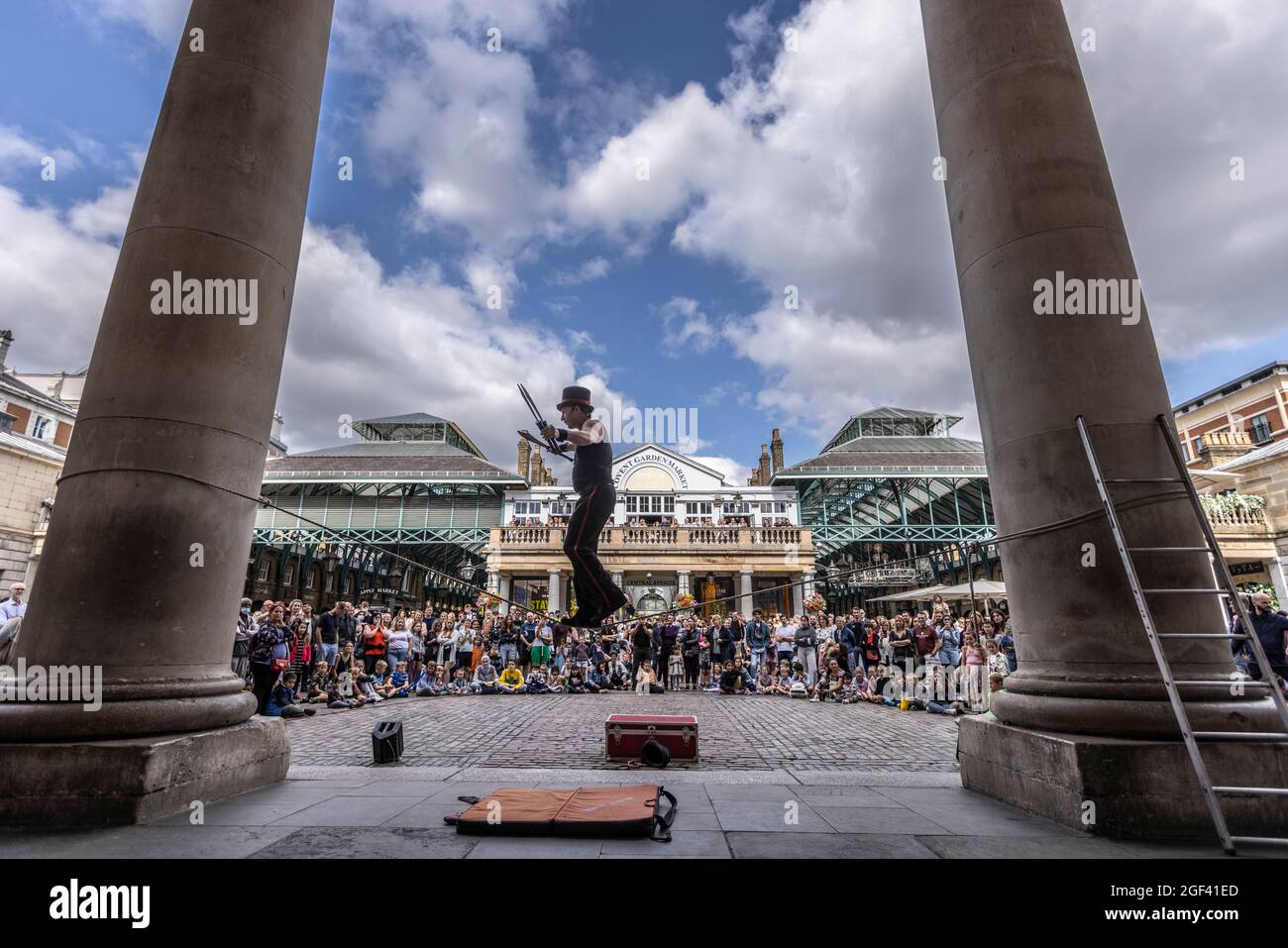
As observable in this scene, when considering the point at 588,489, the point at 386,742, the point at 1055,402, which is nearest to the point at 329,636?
the point at 386,742

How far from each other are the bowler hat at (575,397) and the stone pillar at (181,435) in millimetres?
2461

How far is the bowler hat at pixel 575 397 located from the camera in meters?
6.02

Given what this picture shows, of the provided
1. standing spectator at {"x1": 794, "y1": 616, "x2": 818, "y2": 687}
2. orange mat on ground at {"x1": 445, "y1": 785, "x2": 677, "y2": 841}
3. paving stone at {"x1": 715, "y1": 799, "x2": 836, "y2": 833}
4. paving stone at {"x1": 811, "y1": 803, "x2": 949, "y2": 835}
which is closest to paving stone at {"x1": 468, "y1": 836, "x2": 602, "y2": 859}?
orange mat on ground at {"x1": 445, "y1": 785, "x2": 677, "y2": 841}

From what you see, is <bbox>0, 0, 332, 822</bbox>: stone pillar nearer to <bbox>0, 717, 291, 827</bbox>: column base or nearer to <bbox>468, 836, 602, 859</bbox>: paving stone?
<bbox>0, 717, 291, 827</bbox>: column base

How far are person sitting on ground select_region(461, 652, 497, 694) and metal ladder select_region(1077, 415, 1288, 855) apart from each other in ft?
56.6

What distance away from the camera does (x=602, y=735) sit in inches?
395

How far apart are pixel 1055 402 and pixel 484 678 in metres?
17.9

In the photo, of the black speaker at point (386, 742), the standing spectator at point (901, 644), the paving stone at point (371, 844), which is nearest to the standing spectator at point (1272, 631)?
the standing spectator at point (901, 644)

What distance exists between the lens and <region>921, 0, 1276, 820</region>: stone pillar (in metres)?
4.33

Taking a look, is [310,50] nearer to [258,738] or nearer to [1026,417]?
[258,738]

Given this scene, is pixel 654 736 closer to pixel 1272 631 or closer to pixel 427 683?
pixel 1272 631

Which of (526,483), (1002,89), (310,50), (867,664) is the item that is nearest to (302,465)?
(526,483)
